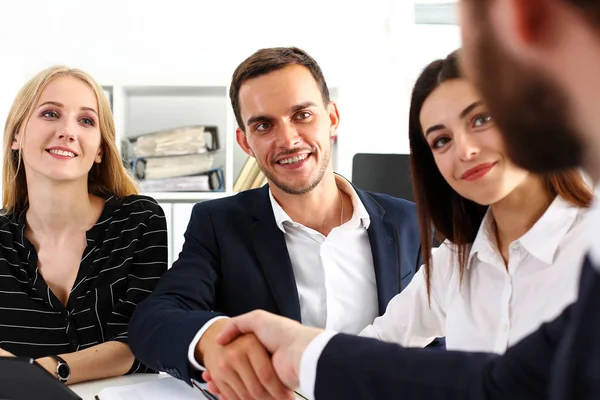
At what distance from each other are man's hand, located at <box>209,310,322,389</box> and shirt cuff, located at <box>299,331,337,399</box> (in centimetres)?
6

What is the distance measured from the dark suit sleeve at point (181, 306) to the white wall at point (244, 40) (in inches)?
62.2

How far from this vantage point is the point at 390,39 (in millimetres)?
3457

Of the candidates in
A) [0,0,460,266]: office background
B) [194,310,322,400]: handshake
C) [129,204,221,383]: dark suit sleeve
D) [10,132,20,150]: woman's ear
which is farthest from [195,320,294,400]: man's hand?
[0,0,460,266]: office background

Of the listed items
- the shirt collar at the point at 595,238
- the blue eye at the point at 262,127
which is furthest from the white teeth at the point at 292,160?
the shirt collar at the point at 595,238

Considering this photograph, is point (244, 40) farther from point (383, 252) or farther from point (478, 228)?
point (478, 228)

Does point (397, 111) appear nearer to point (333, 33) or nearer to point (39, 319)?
point (333, 33)

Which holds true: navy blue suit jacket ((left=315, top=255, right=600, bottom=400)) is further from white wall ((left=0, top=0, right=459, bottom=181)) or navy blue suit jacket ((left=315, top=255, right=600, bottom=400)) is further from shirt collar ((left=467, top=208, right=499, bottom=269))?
white wall ((left=0, top=0, right=459, bottom=181))

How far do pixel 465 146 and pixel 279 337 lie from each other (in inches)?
21.0

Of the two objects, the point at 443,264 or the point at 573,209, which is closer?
the point at 573,209

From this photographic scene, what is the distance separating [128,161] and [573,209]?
227cm

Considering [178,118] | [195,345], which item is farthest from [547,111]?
[178,118]

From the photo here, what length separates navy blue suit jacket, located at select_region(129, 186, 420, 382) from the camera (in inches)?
63.1

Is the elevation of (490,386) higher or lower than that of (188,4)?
lower

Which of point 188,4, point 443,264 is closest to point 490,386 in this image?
point 443,264
